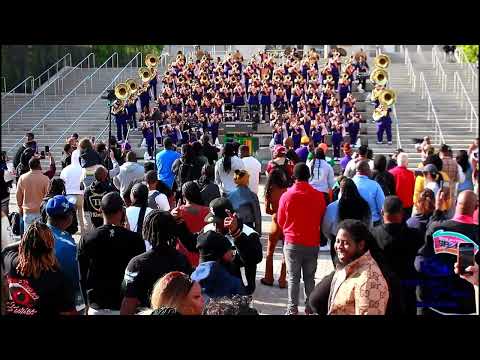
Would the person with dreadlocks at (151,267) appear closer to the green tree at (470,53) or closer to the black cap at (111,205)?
the black cap at (111,205)

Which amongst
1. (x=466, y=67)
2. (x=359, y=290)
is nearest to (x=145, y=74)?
(x=466, y=67)

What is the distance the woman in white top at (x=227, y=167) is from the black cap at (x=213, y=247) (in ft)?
14.0

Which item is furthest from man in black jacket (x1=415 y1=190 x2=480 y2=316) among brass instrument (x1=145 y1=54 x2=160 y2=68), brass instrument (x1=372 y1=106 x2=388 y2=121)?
brass instrument (x1=145 y1=54 x2=160 y2=68)

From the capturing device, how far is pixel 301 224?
678cm

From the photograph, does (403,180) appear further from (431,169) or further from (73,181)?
(73,181)

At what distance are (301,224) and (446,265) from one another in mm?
1740

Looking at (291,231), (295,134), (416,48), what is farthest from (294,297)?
(416,48)

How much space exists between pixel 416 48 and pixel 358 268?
2858 cm

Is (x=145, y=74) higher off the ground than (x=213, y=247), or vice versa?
(x=145, y=74)

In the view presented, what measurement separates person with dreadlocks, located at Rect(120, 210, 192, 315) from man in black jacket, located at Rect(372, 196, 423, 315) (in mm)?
1397

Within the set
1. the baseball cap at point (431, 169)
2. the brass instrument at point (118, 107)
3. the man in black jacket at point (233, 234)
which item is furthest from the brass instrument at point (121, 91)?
the man in black jacket at point (233, 234)

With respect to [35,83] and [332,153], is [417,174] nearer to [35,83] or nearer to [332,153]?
[332,153]

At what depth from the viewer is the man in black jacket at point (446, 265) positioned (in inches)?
206

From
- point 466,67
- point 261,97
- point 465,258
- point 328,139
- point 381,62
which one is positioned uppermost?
point 381,62
